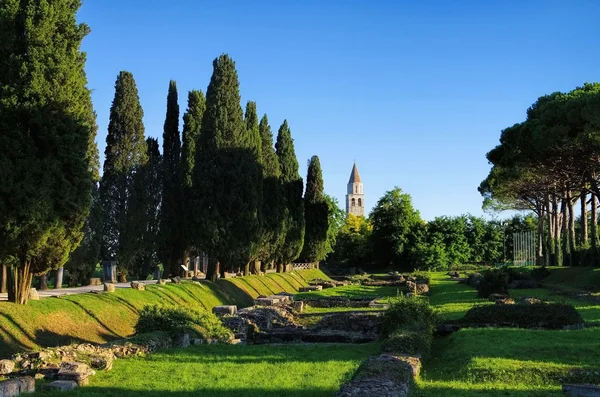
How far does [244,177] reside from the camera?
3148 cm

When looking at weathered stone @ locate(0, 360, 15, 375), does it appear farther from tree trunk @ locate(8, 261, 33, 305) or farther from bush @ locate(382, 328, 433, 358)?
bush @ locate(382, 328, 433, 358)

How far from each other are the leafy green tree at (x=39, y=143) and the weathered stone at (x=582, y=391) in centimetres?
1251

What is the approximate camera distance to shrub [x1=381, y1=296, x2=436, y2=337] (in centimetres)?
1598

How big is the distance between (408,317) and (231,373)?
21.5 feet

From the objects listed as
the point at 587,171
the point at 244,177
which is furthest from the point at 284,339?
the point at 587,171

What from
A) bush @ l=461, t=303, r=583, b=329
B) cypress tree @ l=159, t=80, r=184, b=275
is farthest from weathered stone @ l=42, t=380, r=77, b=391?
cypress tree @ l=159, t=80, r=184, b=275

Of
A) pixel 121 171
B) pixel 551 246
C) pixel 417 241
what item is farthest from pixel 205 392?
pixel 417 241

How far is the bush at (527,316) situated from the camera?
17406 millimetres

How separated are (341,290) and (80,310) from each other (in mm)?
26482

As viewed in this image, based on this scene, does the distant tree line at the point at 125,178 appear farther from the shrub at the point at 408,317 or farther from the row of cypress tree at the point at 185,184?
the shrub at the point at 408,317

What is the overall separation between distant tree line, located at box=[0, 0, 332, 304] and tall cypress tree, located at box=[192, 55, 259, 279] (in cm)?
6

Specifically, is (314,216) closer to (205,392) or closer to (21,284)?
(21,284)

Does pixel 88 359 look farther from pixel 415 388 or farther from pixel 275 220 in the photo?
pixel 275 220

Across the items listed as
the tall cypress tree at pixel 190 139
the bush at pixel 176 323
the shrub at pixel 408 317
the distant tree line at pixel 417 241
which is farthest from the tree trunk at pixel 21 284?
the distant tree line at pixel 417 241
